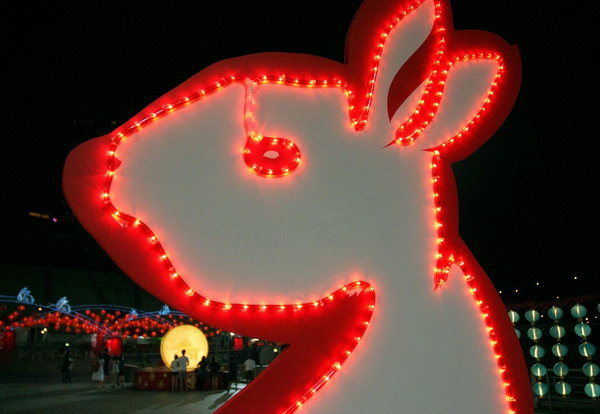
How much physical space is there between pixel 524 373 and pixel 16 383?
666 inches

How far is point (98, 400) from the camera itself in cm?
1198

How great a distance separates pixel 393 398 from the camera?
3.51 m

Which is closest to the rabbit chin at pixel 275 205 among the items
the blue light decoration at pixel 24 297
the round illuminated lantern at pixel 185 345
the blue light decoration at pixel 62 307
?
the round illuminated lantern at pixel 185 345

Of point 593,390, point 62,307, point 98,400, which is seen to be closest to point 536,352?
point 593,390

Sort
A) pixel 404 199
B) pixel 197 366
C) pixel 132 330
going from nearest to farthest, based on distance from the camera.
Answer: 1. pixel 404 199
2. pixel 197 366
3. pixel 132 330

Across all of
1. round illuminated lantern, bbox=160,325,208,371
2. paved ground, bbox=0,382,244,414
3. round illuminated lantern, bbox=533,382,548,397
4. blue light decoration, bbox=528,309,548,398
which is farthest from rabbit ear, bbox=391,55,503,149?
round illuminated lantern, bbox=160,325,208,371

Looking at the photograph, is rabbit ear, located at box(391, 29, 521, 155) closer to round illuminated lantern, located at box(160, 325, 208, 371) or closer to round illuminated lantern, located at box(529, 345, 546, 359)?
round illuminated lantern, located at box(529, 345, 546, 359)

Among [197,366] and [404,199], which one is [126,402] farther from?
[404,199]

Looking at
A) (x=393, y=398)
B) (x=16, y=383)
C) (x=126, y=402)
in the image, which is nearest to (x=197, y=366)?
(x=126, y=402)

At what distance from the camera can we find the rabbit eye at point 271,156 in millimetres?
3534

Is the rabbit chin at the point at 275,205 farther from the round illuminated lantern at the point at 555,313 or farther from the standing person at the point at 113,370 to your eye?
the standing person at the point at 113,370

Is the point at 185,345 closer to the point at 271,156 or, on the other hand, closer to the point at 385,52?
the point at 271,156

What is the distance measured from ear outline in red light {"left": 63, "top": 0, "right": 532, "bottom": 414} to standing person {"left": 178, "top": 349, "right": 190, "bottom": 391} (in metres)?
10.8

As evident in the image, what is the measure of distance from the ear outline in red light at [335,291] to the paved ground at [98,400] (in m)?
7.28
